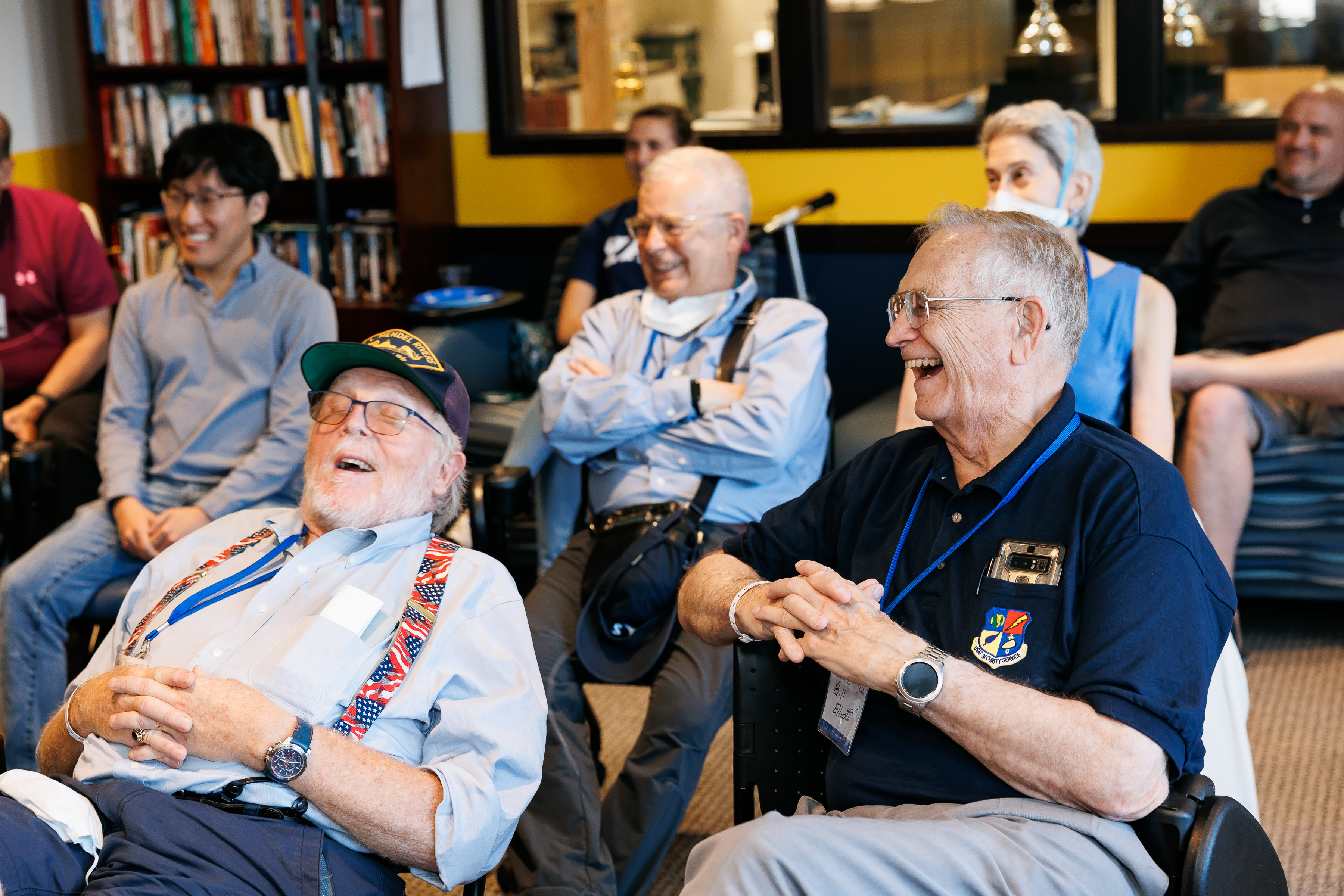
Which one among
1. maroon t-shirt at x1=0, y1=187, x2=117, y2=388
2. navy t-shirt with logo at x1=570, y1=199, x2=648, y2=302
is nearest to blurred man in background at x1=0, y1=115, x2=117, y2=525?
maroon t-shirt at x1=0, y1=187, x2=117, y2=388

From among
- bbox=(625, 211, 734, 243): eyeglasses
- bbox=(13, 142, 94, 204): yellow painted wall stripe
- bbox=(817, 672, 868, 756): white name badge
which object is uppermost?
bbox=(13, 142, 94, 204): yellow painted wall stripe

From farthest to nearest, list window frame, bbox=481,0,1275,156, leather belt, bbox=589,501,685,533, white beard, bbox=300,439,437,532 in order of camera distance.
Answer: window frame, bbox=481,0,1275,156
leather belt, bbox=589,501,685,533
white beard, bbox=300,439,437,532

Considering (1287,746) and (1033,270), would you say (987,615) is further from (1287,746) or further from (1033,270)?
(1287,746)

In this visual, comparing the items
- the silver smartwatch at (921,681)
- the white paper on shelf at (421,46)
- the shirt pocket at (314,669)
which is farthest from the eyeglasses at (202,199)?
the silver smartwatch at (921,681)

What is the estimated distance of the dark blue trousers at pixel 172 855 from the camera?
1547mm

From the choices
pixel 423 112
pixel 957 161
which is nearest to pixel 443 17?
pixel 423 112

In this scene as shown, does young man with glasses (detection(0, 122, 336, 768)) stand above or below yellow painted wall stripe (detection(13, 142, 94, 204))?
below

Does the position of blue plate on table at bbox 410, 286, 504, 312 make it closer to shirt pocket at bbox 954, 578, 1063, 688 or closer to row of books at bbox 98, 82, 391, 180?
row of books at bbox 98, 82, 391, 180

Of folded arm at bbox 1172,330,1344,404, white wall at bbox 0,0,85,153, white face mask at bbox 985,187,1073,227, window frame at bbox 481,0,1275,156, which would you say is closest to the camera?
white face mask at bbox 985,187,1073,227

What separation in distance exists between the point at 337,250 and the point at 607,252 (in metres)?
1.27

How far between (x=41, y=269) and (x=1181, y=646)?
11.1 ft

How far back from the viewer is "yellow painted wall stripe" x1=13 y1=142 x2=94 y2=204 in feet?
16.3

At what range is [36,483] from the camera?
3.05 metres

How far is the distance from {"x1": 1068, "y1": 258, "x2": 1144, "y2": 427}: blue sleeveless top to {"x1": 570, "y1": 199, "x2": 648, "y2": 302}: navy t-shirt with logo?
1.62 metres
